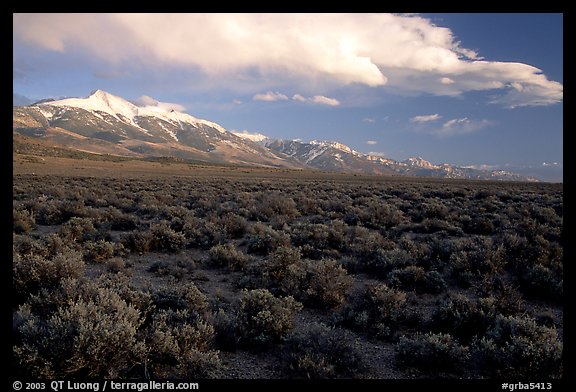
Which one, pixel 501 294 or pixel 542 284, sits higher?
pixel 542 284

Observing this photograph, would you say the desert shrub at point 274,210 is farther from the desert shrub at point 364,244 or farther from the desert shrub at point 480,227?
the desert shrub at point 480,227

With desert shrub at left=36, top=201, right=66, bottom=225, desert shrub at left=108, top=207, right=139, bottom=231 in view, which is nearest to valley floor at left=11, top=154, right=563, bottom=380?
desert shrub at left=108, top=207, right=139, bottom=231

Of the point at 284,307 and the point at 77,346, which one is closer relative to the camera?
the point at 77,346

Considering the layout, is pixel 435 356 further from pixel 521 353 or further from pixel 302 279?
pixel 302 279

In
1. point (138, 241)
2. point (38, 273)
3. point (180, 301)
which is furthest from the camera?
point (138, 241)

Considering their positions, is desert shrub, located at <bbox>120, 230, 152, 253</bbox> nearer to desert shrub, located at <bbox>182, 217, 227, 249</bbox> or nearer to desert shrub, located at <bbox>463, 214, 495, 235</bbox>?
desert shrub, located at <bbox>182, 217, 227, 249</bbox>

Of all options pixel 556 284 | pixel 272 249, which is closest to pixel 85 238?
pixel 272 249

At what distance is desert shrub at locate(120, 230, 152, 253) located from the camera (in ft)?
39.3

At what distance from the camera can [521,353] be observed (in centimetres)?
522

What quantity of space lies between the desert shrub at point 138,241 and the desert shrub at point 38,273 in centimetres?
392

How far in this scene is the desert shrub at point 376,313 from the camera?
6902mm

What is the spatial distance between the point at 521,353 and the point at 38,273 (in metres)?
9.44

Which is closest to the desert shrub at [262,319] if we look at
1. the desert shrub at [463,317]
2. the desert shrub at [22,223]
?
the desert shrub at [463,317]

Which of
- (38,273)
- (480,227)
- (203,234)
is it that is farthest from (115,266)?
(480,227)
